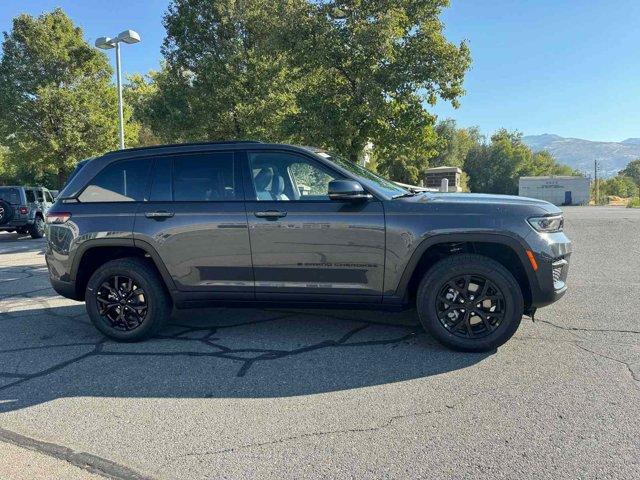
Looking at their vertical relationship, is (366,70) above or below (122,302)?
above

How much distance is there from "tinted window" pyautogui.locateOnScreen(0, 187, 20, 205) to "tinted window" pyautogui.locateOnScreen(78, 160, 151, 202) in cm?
1334

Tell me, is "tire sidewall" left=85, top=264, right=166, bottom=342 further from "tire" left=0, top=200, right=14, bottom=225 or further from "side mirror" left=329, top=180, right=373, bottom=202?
"tire" left=0, top=200, right=14, bottom=225

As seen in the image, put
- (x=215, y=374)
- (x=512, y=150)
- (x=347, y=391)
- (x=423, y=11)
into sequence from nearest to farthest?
(x=347, y=391)
(x=215, y=374)
(x=423, y=11)
(x=512, y=150)

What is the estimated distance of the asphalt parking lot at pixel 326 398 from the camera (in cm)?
271

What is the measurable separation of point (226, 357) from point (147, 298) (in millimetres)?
1053

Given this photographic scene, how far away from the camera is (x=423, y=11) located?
10.3 m

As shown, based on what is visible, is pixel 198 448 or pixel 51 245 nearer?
pixel 198 448

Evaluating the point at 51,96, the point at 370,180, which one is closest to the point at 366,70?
the point at 370,180

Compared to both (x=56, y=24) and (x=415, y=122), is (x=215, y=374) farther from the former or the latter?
(x=56, y=24)

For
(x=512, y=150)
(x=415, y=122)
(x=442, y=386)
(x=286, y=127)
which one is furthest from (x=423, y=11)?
(x=512, y=150)

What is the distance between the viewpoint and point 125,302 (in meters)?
4.76

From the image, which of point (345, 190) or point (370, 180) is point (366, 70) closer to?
point (370, 180)

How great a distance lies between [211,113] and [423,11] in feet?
26.3

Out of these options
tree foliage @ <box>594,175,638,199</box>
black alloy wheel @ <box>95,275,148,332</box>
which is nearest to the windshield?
black alloy wheel @ <box>95,275,148,332</box>
